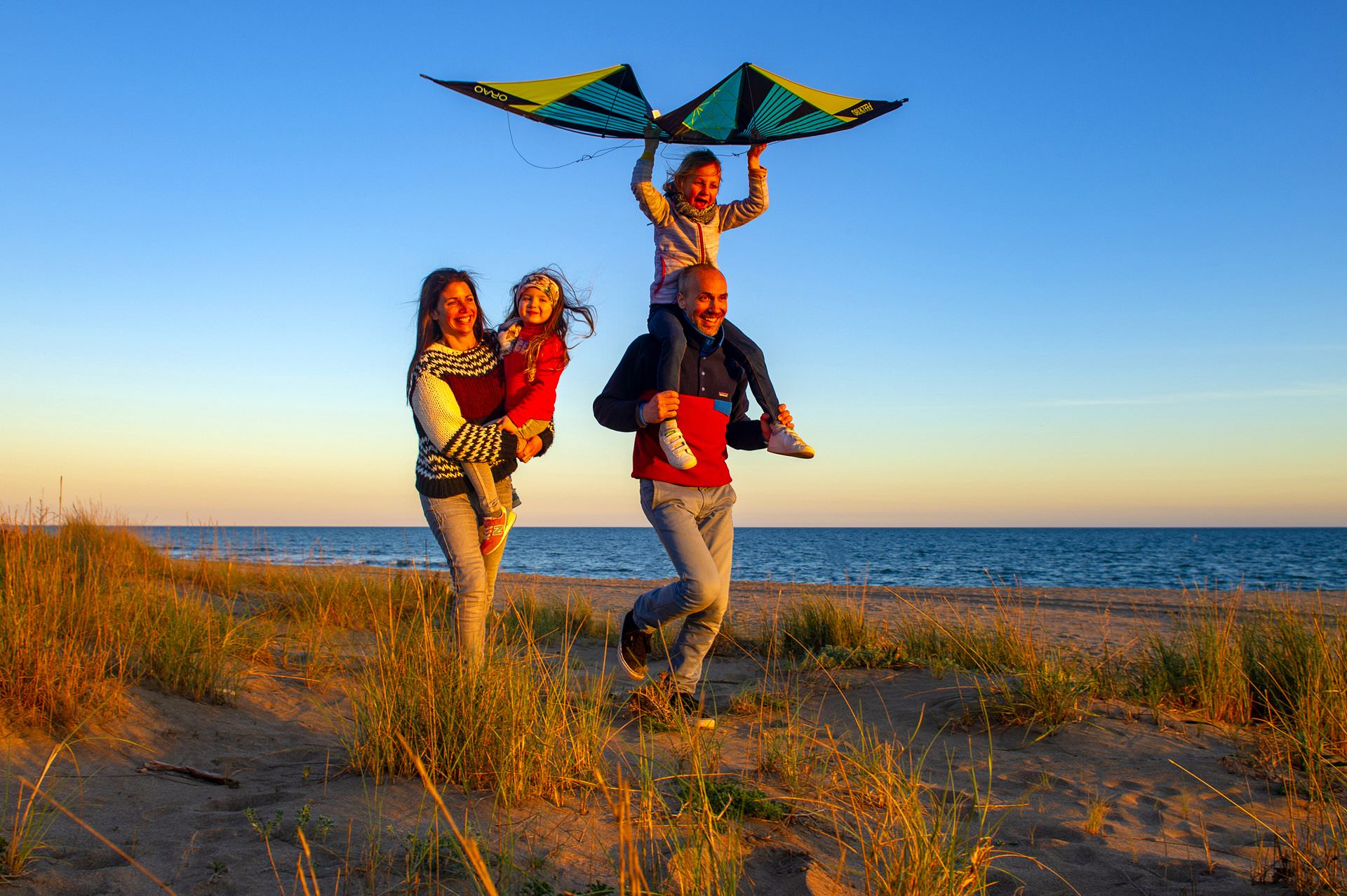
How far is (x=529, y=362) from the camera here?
4.36 meters

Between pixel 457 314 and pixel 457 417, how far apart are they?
0.58 metres

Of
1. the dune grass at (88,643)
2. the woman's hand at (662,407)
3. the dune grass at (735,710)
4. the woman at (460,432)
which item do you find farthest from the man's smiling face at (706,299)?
the dune grass at (88,643)

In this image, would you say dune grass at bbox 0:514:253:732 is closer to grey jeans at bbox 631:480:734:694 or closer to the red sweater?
the red sweater

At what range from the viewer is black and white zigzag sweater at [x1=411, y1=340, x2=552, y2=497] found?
3967 millimetres

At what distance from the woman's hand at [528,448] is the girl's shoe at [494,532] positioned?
298 millimetres

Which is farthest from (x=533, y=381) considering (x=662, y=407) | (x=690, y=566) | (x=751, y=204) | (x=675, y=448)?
(x=751, y=204)

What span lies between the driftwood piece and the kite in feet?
11.6

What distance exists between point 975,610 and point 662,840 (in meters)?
9.19

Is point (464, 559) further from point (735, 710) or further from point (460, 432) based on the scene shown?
point (735, 710)

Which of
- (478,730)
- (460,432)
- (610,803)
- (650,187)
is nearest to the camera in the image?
(610,803)

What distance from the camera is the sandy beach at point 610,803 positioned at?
2.24 metres

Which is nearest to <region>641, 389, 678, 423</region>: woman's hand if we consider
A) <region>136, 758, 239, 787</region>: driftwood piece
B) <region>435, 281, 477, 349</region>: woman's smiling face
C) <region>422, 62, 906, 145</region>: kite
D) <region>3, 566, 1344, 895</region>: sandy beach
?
<region>435, 281, 477, 349</region>: woman's smiling face

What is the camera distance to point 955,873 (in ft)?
6.63

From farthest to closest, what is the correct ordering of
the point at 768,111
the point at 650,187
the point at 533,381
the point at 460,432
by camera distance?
the point at 768,111 < the point at 650,187 < the point at 533,381 < the point at 460,432
